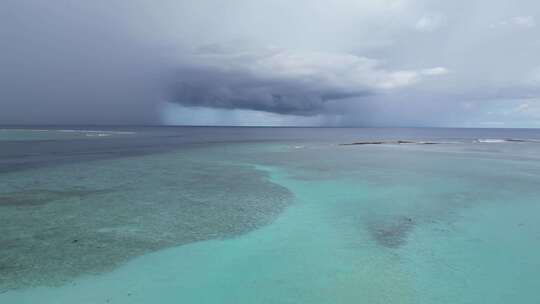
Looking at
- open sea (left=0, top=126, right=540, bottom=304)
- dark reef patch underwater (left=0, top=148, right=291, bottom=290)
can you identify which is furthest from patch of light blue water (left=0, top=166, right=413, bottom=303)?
dark reef patch underwater (left=0, top=148, right=291, bottom=290)

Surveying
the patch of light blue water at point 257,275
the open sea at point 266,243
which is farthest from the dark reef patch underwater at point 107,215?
the patch of light blue water at point 257,275

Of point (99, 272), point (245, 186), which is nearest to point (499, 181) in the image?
point (245, 186)

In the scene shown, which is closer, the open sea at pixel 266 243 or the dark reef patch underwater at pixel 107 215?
the open sea at pixel 266 243

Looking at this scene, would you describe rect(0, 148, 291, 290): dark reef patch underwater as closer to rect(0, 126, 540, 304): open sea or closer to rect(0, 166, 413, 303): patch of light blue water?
rect(0, 126, 540, 304): open sea

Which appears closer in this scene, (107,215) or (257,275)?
(257,275)

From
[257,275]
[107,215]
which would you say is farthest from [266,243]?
[107,215]

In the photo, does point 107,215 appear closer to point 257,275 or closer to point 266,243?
point 266,243

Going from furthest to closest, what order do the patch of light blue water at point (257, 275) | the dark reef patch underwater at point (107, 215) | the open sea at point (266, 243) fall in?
1. the dark reef patch underwater at point (107, 215)
2. the open sea at point (266, 243)
3. the patch of light blue water at point (257, 275)

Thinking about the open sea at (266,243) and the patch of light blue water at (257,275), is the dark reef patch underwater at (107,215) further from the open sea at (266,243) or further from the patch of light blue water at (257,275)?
the patch of light blue water at (257,275)

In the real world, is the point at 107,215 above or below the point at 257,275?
above

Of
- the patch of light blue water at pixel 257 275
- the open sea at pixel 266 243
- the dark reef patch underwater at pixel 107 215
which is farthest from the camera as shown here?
the dark reef patch underwater at pixel 107 215

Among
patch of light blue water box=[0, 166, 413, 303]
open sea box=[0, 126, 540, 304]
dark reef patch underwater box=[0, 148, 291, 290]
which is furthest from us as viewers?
dark reef patch underwater box=[0, 148, 291, 290]
